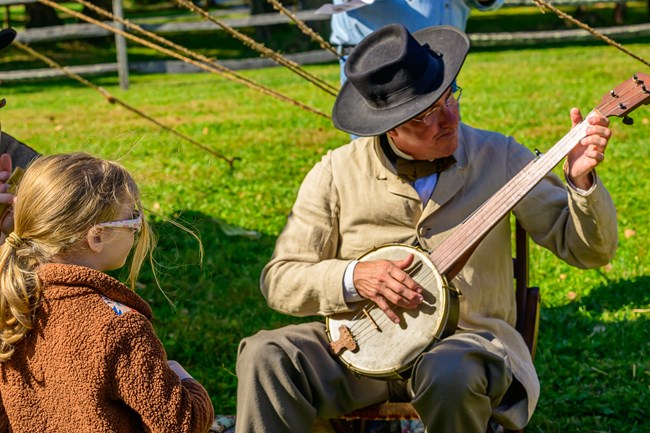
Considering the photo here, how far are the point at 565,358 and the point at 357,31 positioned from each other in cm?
200

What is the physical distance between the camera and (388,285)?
333 centimetres

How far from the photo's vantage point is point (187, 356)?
16.5 ft

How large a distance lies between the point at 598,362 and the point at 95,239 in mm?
2892

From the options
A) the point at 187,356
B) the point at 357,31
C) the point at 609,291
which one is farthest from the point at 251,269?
the point at 609,291

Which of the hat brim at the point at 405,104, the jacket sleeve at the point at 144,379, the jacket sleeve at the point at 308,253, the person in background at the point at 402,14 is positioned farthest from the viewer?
the person in background at the point at 402,14

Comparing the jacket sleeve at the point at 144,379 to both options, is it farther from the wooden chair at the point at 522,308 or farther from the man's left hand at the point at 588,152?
the man's left hand at the point at 588,152

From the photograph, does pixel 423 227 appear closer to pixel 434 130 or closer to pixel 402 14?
pixel 434 130

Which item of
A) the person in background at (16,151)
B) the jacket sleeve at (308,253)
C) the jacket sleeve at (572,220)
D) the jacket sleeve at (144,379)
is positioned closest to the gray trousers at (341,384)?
the jacket sleeve at (308,253)

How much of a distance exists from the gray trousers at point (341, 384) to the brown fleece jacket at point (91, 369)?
2.64 ft

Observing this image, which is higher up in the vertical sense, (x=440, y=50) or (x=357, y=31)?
(x=440, y=50)

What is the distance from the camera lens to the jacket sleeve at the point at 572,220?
3.25 meters

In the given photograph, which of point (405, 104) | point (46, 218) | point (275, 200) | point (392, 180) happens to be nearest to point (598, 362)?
point (392, 180)

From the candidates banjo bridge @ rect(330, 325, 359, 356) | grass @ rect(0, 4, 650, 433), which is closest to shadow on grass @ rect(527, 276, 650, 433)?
grass @ rect(0, 4, 650, 433)

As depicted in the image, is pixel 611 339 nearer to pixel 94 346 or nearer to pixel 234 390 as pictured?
pixel 234 390
